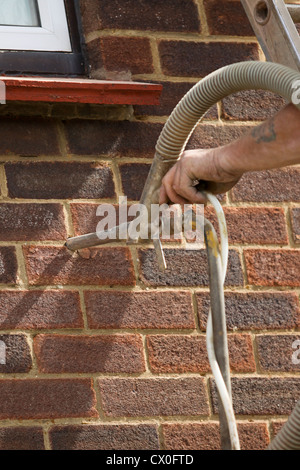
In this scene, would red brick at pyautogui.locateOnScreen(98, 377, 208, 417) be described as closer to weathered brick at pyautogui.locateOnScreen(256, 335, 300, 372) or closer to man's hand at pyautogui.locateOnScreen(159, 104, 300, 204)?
weathered brick at pyautogui.locateOnScreen(256, 335, 300, 372)

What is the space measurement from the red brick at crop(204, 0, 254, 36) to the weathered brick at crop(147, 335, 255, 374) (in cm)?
75

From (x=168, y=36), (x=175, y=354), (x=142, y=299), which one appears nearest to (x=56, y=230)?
(x=142, y=299)

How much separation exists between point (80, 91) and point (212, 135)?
364 millimetres

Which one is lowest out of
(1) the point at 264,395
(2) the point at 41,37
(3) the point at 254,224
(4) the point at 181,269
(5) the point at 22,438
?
(5) the point at 22,438

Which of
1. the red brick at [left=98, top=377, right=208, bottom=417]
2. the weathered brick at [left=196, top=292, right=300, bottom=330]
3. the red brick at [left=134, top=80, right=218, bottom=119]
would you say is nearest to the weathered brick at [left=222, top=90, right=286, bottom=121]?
the red brick at [left=134, top=80, right=218, bottom=119]

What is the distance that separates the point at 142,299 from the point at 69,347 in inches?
7.9

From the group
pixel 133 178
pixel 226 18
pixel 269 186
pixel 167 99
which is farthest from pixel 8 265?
pixel 226 18

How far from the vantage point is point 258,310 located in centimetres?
185

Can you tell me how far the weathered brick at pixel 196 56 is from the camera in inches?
73.7

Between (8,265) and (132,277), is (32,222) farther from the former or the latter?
(132,277)

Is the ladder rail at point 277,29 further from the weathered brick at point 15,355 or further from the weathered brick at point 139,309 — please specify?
the weathered brick at point 15,355

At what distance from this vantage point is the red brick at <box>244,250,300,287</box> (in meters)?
1.86

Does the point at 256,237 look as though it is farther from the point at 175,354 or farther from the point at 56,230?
the point at 56,230

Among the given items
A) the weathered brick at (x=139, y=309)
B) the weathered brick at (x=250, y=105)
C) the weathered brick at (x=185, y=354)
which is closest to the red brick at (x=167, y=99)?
the weathered brick at (x=250, y=105)
